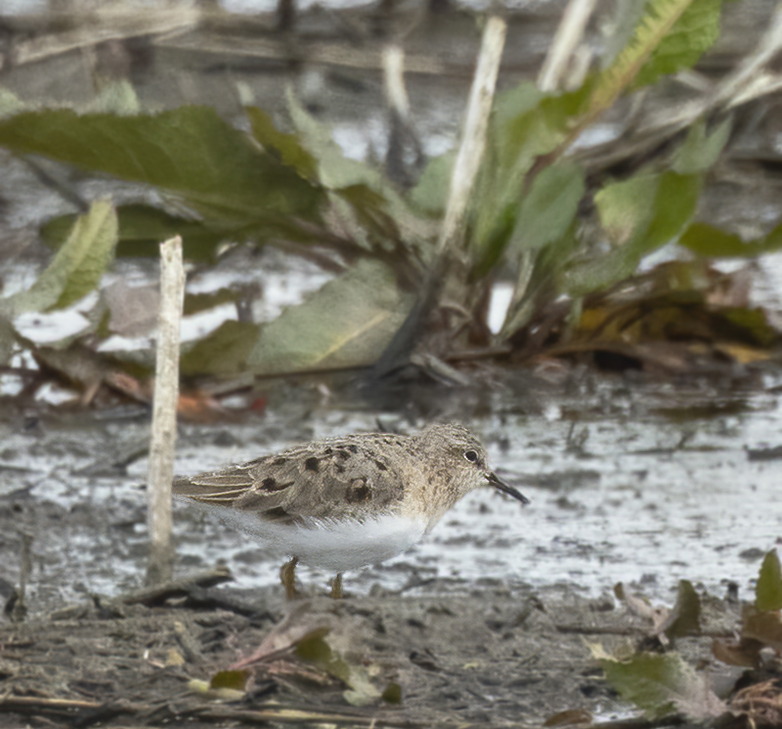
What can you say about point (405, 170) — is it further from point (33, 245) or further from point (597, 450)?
point (597, 450)

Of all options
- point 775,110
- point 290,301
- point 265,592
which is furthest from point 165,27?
point 265,592

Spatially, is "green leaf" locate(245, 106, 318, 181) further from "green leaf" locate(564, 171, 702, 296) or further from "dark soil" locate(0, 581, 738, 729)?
"dark soil" locate(0, 581, 738, 729)

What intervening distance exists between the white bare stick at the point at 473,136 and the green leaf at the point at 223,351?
0.99 metres

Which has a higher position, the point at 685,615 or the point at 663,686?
the point at 685,615

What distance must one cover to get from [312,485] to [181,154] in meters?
2.42

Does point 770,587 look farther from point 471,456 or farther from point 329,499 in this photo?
point 329,499

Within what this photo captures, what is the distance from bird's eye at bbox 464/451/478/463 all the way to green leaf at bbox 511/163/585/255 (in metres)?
1.77

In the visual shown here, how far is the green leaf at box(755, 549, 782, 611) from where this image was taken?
10.6 feet

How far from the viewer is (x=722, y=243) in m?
6.11

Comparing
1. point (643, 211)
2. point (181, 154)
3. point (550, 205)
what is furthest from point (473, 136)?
point (181, 154)

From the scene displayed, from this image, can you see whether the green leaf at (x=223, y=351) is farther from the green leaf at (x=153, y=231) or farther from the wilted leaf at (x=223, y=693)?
the wilted leaf at (x=223, y=693)

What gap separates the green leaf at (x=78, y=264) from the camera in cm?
523

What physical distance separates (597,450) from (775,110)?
17.7 ft

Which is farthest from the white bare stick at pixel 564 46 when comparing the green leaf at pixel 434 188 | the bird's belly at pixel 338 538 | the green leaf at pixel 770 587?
the green leaf at pixel 770 587
